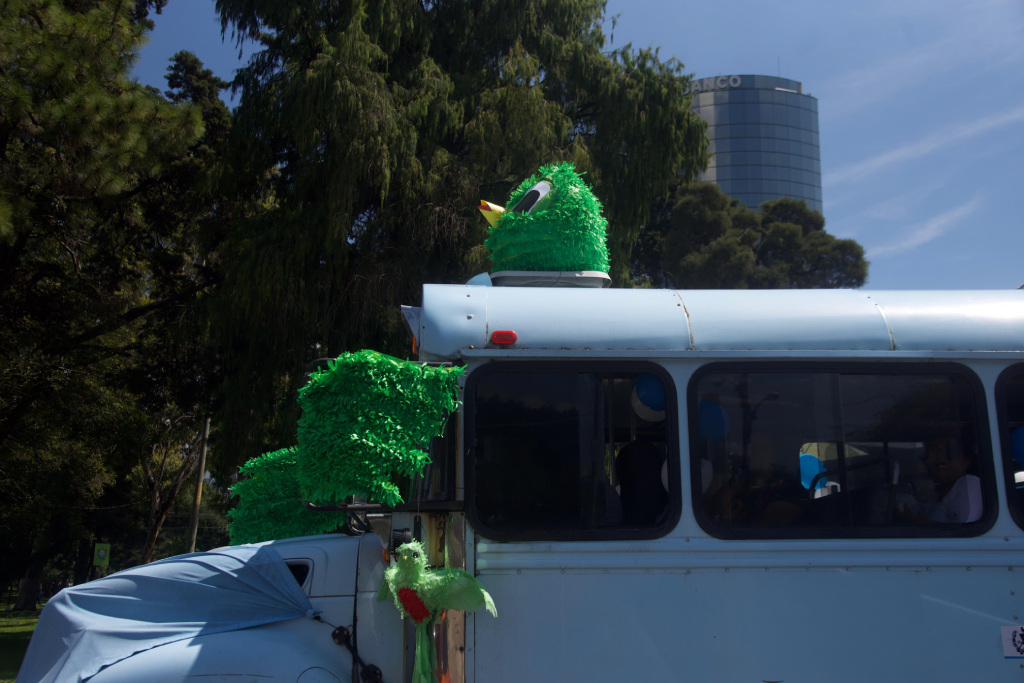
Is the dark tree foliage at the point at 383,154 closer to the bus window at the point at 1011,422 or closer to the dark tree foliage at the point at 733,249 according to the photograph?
the bus window at the point at 1011,422

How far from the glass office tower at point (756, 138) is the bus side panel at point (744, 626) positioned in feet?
262

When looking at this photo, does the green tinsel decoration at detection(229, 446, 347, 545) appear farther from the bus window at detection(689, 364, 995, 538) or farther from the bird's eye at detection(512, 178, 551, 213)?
the bus window at detection(689, 364, 995, 538)

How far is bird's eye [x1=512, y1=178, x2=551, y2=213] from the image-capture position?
475 centimetres

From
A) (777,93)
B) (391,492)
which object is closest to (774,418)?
(391,492)

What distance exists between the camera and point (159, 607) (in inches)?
133

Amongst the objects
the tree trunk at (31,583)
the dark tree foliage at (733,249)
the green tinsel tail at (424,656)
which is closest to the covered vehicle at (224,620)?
the green tinsel tail at (424,656)

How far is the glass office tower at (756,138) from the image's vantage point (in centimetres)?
7919

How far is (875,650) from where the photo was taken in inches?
128

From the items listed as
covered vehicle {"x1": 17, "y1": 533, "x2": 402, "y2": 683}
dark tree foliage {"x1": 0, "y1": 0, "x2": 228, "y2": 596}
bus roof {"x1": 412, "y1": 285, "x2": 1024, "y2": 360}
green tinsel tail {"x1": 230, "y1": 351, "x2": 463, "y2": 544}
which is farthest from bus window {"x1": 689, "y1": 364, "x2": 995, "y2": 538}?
dark tree foliage {"x1": 0, "y1": 0, "x2": 228, "y2": 596}

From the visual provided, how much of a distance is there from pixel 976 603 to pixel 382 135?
31.0 ft

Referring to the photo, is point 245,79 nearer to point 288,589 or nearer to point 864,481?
point 288,589

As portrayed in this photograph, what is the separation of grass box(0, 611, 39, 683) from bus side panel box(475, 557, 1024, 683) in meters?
7.85

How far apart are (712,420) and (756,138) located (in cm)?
8288

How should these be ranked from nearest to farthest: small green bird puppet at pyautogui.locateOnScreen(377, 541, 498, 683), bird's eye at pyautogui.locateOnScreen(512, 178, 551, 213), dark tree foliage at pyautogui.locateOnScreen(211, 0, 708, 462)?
1. small green bird puppet at pyautogui.locateOnScreen(377, 541, 498, 683)
2. bird's eye at pyautogui.locateOnScreen(512, 178, 551, 213)
3. dark tree foliage at pyautogui.locateOnScreen(211, 0, 708, 462)
